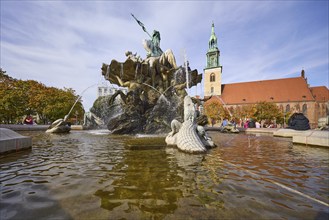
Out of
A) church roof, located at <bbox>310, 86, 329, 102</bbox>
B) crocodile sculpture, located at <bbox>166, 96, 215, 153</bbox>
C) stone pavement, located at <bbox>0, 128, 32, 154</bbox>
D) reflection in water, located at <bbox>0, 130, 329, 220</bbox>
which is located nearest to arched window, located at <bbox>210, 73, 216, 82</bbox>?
church roof, located at <bbox>310, 86, 329, 102</bbox>

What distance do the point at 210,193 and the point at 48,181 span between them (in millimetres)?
2960

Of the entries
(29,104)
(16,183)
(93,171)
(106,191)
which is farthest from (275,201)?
(29,104)

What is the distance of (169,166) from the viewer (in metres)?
4.25

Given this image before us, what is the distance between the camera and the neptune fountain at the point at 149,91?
549 inches

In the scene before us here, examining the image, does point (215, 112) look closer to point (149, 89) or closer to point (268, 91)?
point (268, 91)

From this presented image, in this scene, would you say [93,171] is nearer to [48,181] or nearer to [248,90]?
[48,181]

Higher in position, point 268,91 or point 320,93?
point 268,91

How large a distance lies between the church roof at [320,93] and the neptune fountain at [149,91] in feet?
232

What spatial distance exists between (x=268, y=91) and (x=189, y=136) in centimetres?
7431

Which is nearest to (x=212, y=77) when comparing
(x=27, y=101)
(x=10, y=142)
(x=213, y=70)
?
(x=213, y=70)

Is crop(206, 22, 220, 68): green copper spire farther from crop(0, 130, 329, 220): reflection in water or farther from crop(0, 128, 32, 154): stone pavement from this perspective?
crop(0, 128, 32, 154): stone pavement

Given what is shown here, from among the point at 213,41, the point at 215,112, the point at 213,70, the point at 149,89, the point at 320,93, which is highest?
the point at 213,41

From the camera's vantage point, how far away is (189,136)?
6.47 metres

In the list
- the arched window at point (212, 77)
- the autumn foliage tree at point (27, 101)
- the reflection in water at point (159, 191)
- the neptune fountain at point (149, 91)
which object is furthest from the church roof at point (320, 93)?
the autumn foliage tree at point (27, 101)
